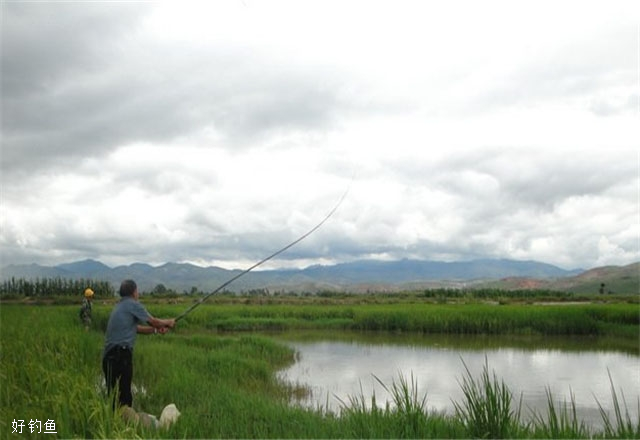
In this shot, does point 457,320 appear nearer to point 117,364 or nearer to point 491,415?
point 117,364

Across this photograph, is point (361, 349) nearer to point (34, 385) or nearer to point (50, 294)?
point (34, 385)

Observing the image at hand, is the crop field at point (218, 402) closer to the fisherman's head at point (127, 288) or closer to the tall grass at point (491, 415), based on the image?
the tall grass at point (491, 415)

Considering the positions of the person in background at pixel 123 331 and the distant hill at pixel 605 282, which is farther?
the distant hill at pixel 605 282

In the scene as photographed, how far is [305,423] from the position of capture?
242 inches

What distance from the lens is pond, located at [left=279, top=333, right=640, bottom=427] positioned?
11.0 m

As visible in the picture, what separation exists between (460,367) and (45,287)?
36676 mm

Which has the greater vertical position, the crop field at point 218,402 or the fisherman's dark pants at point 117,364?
the fisherman's dark pants at point 117,364

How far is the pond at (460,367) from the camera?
36.1ft

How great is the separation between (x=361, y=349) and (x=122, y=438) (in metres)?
14.6

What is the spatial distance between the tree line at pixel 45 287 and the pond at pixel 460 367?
991 inches

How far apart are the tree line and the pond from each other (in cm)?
2518

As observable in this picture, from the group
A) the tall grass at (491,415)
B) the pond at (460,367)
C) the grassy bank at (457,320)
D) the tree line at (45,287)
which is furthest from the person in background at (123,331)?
the tree line at (45,287)

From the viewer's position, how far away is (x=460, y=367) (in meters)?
14.7

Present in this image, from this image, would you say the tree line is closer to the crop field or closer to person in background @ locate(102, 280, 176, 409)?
the crop field
